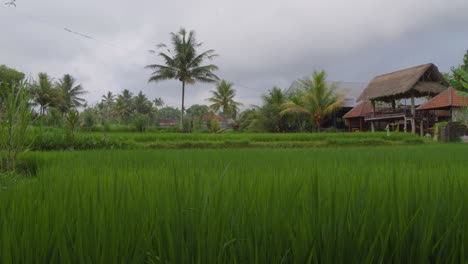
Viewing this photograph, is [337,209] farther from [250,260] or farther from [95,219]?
[95,219]

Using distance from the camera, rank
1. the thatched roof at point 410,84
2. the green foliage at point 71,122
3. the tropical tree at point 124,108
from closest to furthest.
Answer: the green foliage at point 71,122 → the thatched roof at point 410,84 → the tropical tree at point 124,108

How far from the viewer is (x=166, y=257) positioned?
2.14ft

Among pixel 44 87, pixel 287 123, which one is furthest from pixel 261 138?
pixel 44 87

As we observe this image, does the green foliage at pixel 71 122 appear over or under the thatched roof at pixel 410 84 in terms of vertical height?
under

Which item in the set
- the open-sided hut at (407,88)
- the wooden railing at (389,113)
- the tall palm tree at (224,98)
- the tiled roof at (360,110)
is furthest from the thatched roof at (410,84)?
the tall palm tree at (224,98)

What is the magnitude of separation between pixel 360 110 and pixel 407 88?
5.10 metres

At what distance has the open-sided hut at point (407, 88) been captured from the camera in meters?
16.5

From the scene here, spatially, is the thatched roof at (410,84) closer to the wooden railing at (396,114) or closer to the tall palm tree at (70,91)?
the wooden railing at (396,114)

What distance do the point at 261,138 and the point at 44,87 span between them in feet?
90.4

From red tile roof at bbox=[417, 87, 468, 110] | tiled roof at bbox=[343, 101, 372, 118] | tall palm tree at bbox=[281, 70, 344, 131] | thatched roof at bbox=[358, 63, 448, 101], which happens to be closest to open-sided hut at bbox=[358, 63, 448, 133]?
thatched roof at bbox=[358, 63, 448, 101]

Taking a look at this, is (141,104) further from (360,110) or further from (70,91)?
(360,110)

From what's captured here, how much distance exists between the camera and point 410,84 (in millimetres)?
16156

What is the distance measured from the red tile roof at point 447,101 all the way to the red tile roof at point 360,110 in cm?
431

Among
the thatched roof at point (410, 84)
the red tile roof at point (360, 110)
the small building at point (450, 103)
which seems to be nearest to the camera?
the small building at point (450, 103)
